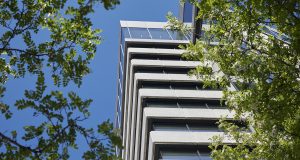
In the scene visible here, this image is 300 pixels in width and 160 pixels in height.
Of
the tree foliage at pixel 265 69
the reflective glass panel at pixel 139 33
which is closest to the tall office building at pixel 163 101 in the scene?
the reflective glass panel at pixel 139 33

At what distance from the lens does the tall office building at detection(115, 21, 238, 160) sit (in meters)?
22.4

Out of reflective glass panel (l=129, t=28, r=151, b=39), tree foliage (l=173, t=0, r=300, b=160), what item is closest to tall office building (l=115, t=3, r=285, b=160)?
reflective glass panel (l=129, t=28, r=151, b=39)

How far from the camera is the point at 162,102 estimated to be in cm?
2733

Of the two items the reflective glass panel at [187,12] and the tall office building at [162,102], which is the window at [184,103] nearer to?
the tall office building at [162,102]

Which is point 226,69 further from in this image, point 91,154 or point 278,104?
point 91,154

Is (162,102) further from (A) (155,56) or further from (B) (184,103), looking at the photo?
(A) (155,56)

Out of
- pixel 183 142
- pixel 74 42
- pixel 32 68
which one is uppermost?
pixel 74 42

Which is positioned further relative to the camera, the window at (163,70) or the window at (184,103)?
the window at (163,70)

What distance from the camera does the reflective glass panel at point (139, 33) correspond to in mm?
38156

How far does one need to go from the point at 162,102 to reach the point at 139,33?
12.8m

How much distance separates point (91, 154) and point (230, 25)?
20.5 ft

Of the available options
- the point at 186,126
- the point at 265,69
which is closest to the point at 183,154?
the point at 186,126

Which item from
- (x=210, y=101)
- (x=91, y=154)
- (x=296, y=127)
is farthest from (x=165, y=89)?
(x=91, y=154)

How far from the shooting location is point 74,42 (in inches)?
340
